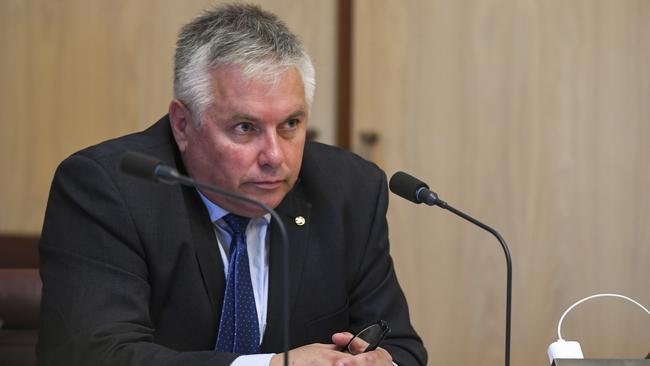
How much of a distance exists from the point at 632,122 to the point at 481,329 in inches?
34.4

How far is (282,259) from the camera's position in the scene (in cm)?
218

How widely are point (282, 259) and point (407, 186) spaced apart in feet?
1.26

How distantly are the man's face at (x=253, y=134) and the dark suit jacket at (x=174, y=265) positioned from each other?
0.41ft

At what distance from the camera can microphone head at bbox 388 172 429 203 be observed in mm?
1914

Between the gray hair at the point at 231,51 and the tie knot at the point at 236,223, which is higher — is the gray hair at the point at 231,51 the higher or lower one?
the higher one

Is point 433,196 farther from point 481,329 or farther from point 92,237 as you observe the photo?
point 481,329

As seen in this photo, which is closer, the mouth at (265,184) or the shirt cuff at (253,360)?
the shirt cuff at (253,360)

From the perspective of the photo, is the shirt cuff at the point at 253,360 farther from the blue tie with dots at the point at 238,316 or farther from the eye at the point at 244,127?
the eye at the point at 244,127

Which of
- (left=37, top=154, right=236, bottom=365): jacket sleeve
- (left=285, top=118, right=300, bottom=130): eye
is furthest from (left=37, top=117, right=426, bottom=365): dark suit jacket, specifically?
(left=285, top=118, right=300, bottom=130): eye

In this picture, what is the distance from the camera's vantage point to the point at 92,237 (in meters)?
2.01

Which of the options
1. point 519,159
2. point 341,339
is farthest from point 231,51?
point 519,159

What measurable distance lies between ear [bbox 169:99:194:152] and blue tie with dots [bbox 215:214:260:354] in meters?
0.26

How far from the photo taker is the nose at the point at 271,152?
79.4 inches

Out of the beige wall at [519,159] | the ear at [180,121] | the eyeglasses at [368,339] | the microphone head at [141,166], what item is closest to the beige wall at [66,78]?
the beige wall at [519,159]
